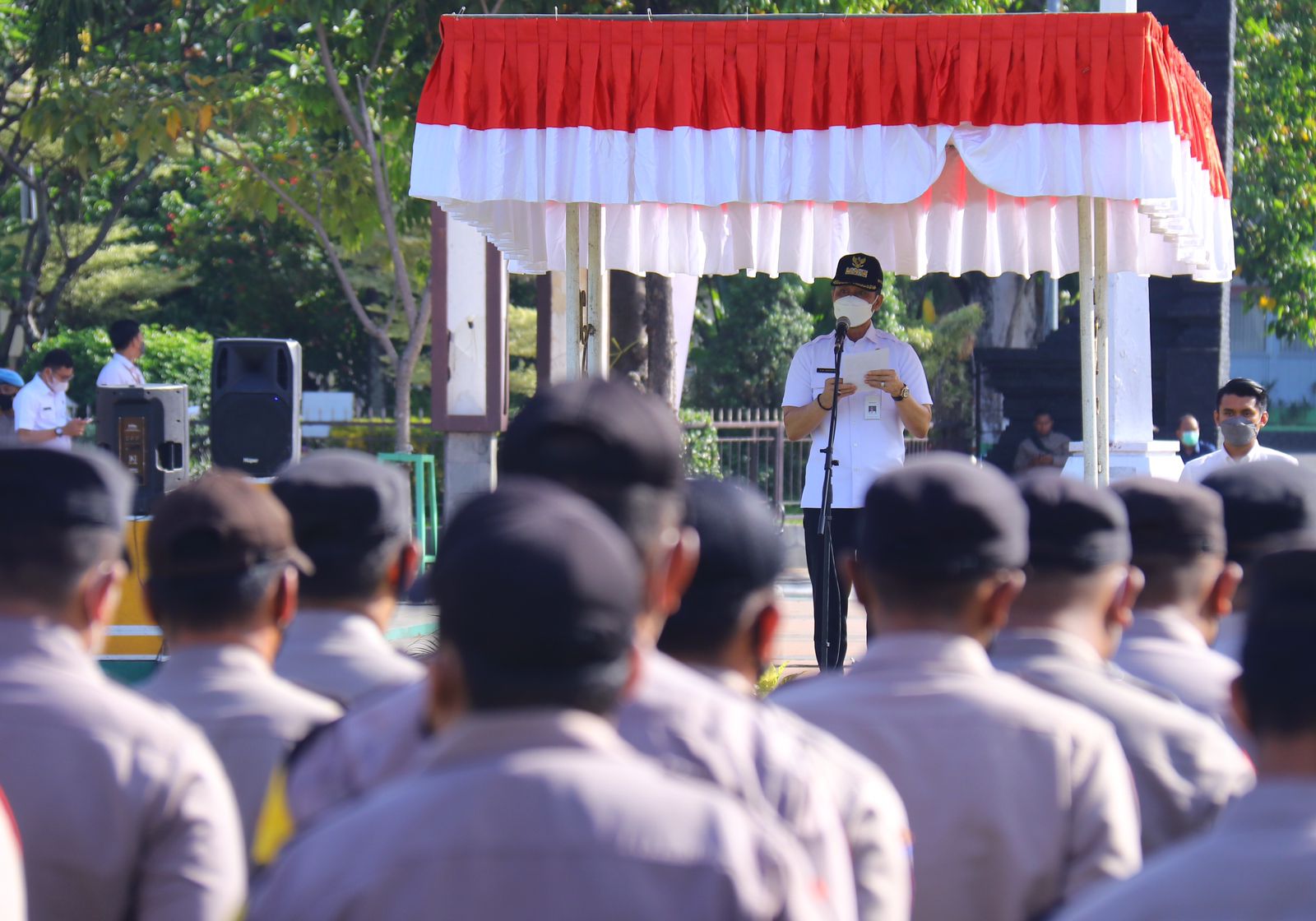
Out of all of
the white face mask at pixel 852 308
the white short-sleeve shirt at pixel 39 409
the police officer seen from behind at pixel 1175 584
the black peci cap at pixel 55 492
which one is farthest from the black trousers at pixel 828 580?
the white short-sleeve shirt at pixel 39 409

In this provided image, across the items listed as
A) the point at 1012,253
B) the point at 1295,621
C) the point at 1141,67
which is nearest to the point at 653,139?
the point at 1141,67

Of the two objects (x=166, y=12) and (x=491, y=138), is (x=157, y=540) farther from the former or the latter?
(x=166, y=12)

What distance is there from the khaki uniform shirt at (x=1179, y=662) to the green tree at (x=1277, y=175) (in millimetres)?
17168

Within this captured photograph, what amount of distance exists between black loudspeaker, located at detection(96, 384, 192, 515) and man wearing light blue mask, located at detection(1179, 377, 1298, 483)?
19.3 feet

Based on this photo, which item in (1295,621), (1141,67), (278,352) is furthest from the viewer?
(278,352)

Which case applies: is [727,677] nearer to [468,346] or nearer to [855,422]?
[855,422]

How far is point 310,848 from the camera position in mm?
1529

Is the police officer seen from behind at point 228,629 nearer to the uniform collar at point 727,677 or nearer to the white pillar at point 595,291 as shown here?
the uniform collar at point 727,677

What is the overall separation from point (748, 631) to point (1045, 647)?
1.77 feet

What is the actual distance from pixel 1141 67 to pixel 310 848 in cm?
607

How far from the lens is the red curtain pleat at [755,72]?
22.9 feet

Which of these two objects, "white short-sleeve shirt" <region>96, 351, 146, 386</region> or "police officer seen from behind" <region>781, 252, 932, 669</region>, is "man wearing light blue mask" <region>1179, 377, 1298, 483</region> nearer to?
"police officer seen from behind" <region>781, 252, 932, 669</region>

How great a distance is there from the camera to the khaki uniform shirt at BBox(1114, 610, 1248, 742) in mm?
2867

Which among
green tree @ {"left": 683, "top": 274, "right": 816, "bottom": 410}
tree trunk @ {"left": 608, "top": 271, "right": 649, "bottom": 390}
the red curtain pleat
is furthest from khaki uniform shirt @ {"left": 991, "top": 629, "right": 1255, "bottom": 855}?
green tree @ {"left": 683, "top": 274, "right": 816, "bottom": 410}
